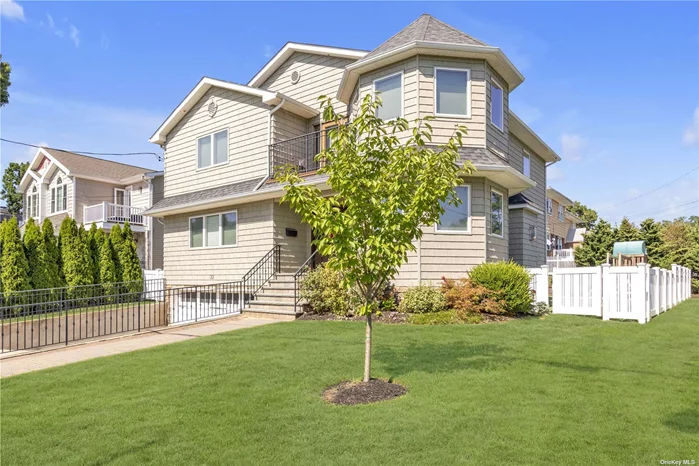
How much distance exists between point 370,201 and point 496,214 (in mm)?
8885

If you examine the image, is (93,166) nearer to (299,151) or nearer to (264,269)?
(299,151)

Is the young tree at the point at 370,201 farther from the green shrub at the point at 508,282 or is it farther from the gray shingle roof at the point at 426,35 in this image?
the gray shingle roof at the point at 426,35

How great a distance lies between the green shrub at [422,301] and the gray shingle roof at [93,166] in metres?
22.4

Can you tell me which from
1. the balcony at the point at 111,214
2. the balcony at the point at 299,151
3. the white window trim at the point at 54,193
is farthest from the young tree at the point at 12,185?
the balcony at the point at 299,151

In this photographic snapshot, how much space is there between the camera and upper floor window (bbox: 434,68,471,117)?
12203 mm

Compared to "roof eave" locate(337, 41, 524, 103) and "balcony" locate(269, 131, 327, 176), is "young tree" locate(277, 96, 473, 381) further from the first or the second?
"balcony" locate(269, 131, 327, 176)

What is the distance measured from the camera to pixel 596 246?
82.9 feet

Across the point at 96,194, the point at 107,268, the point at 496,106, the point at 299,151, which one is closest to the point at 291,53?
the point at 299,151

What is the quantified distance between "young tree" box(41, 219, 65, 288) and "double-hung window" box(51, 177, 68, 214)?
10.6 meters

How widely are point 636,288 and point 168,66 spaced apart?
16.1 meters

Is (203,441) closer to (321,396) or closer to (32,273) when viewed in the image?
(321,396)

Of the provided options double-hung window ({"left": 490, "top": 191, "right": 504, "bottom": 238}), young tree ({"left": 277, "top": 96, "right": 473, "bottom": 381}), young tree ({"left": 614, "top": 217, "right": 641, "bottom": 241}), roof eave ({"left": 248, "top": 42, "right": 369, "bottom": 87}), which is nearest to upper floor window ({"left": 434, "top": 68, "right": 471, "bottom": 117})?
double-hung window ({"left": 490, "top": 191, "right": 504, "bottom": 238})

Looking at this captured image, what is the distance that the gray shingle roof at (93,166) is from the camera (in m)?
26.3

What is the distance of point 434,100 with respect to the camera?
12070mm
